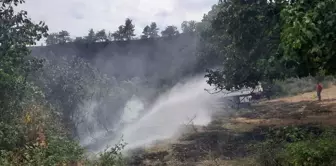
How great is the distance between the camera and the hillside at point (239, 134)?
1179 cm

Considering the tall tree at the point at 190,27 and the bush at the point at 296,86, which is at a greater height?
the tall tree at the point at 190,27

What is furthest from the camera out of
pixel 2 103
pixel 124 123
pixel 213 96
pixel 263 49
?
pixel 213 96

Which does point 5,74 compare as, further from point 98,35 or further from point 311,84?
point 98,35

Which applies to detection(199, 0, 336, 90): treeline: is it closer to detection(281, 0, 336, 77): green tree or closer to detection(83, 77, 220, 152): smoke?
detection(281, 0, 336, 77): green tree

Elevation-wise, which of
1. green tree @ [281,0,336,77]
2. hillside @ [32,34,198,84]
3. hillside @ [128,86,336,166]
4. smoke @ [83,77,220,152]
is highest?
hillside @ [32,34,198,84]

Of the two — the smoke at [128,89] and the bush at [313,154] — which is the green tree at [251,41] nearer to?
the smoke at [128,89]

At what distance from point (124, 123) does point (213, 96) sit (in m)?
9.13

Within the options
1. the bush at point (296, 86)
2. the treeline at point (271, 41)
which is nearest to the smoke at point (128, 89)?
the treeline at point (271, 41)

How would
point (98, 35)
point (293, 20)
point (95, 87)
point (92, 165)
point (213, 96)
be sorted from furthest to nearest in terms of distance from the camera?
point (98, 35) < point (213, 96) < point (95, 87) < point (92, 165) < point (293, 20)

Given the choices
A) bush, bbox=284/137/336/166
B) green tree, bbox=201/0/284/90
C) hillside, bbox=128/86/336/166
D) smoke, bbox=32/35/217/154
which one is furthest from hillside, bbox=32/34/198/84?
bush, bbox=284/137/336/166

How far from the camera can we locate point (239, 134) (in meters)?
15.6

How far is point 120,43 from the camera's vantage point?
33.6 metres

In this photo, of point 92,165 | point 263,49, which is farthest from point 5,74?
point 263,49

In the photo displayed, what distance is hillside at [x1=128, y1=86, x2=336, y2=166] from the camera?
1179 cm
